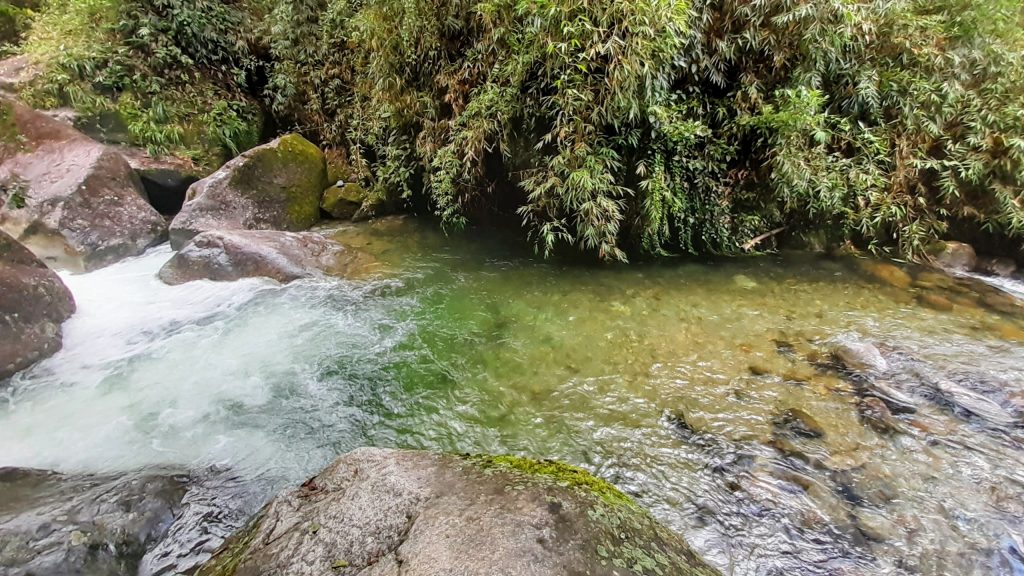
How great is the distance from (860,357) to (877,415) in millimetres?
804

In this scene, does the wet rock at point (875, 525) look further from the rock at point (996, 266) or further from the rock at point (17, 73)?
the rock at point (17, 73)

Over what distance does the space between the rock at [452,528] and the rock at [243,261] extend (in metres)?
3.85

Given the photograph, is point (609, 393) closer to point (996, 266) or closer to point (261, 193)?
point (261, 193)

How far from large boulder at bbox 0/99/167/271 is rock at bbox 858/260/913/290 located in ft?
30.0

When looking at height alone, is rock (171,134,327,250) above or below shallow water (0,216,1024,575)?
above

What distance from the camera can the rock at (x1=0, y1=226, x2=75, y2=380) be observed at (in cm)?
388

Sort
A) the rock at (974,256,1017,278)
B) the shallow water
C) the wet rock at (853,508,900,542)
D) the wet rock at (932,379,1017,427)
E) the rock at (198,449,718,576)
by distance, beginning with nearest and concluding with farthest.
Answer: the rock at (198,449,718,576)
the wet rock at (853,508,900,542)
the shallow water
the wet rock at (932,379,1017,427)
the rock at (974,256,1017,278)

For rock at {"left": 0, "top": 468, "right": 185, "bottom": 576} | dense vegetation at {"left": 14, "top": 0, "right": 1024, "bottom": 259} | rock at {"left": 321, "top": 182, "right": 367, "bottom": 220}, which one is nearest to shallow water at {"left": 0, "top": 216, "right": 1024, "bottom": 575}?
rock at {"left": 0, "top": 468, "right": 185, "bottom": 576}

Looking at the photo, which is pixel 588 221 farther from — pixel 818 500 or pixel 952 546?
pixel 952 546

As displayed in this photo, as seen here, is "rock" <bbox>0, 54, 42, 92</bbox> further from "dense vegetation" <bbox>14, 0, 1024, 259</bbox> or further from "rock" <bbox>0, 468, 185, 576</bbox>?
"rock" <bbox>0, 468, 185, 576</bbox>

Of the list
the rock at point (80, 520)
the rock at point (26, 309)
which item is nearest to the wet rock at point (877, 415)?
the rock at point (80, 520)

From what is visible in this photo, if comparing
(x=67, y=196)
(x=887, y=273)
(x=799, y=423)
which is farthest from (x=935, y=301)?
(x=67, y=196)

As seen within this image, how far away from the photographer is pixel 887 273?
5738mm

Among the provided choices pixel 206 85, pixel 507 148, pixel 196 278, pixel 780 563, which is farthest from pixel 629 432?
pixel 206 85
